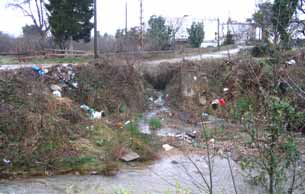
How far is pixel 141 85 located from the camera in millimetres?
15711

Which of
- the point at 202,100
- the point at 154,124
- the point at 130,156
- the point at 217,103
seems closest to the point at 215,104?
the point at 217,103

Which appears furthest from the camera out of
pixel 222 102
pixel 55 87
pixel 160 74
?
pixel 160 74

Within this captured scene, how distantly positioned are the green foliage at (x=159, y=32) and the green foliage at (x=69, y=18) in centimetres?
531

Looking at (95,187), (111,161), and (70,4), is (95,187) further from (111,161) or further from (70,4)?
(70,4)

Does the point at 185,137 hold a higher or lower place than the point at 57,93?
lower

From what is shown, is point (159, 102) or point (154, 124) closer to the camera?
point (154, 124)

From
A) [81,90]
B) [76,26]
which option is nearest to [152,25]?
[76,26]

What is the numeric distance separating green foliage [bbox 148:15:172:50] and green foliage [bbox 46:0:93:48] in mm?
5314

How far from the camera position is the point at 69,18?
21516 mm

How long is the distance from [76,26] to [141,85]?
316 inches

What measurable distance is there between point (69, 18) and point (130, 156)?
14.1m

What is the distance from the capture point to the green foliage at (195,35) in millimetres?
28750

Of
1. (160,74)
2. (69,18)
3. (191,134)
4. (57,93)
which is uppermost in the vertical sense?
(69,18)

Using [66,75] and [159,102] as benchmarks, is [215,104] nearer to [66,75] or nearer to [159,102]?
[159,102]
